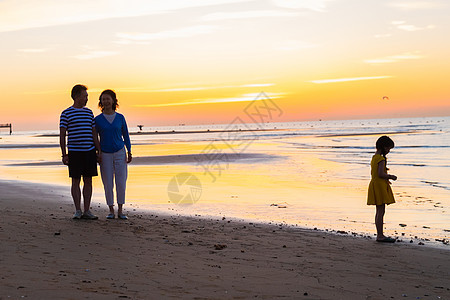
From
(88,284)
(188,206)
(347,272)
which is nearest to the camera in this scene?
(88,284)

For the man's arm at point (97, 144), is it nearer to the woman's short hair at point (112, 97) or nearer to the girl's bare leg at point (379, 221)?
the woman's short hair at point (112, 97)

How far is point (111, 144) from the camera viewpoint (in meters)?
7.84

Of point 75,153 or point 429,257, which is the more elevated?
point 75,153

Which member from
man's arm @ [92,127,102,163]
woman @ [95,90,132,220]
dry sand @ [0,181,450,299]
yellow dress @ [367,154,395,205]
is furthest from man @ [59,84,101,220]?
yellow dress @ [367,154,395,205]

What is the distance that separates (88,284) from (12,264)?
1.01m

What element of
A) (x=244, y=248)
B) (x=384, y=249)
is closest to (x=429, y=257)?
(x=384, y=249)

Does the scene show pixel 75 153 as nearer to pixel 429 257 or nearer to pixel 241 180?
pixel 429 257

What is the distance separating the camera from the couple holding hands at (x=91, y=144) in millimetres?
7566

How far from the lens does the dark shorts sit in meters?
7.53

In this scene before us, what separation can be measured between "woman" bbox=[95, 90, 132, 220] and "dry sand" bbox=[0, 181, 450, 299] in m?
0.65

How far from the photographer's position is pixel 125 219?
798cm

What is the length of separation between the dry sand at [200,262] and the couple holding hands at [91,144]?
1.75 ft

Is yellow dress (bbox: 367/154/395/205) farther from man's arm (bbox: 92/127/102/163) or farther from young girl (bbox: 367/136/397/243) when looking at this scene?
man's arm (bbox: 92/127/102/163)

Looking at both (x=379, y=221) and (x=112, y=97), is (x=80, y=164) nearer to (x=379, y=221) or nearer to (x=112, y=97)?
(x=112, y=97)
